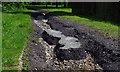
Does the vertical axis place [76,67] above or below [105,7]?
above

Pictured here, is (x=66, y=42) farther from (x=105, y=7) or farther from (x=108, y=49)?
(x=105, y=7)

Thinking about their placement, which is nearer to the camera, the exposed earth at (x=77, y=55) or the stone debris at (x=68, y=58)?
the exposed earth at (x=77, y=55)

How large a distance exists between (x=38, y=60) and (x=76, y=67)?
139cm

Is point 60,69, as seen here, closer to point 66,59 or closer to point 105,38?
point 66,59

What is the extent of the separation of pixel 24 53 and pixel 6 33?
159 inches

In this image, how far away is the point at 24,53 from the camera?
1345cm

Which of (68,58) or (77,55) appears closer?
(68,58)

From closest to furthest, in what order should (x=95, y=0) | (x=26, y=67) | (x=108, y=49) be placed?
(x=26, y=67)
(x=108, y=49)
(x=95, y=0)

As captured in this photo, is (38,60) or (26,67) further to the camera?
(38,60)

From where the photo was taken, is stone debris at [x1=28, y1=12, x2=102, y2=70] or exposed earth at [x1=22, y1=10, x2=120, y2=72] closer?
exposed earth at [x1=22, y1=10, x2=120, y2=72]

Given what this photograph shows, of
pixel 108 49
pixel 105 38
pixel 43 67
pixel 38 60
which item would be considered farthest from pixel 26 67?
pixel 105 38

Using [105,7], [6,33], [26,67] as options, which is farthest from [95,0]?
[26,67]

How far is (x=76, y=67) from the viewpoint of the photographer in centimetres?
1323

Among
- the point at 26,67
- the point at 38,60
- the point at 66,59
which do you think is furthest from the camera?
the point at 66,59
